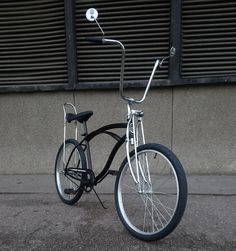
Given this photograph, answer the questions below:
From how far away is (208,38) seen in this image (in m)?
4.94

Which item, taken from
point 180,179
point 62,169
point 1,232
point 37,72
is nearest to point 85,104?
point 37,72

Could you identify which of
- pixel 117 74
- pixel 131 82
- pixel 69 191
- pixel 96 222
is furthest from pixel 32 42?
pixel 96 222

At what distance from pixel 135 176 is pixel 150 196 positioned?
22cm

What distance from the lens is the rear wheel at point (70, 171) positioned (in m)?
3.87

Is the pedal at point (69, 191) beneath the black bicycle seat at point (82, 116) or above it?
beneath

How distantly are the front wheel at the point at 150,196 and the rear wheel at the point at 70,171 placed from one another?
1.68 feet

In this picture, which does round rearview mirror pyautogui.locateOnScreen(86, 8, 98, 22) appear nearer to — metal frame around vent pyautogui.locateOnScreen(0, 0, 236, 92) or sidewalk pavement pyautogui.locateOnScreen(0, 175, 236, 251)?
sidewalk pavement pyautogui.locateOnScreen(0, 175, 236, 251)

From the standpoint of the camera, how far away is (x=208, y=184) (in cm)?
470

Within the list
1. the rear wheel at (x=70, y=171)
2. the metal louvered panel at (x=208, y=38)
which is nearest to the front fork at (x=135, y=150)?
the rear wheel at (x=70, y=171)

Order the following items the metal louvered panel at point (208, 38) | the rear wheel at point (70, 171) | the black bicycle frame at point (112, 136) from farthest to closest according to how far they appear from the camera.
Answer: the metal louvered panel at point (208, 38) → the rear wheel at point (70, 171) → the black bicycle frame at point (112, 136)

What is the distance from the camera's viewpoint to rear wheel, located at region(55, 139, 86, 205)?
387cm

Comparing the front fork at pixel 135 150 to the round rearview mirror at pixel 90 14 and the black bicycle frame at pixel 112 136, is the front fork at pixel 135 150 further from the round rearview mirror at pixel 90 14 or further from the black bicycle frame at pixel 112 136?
the round rearview mirror at pixel 90 14

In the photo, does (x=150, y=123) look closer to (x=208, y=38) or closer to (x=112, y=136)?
(x=208, y=38)

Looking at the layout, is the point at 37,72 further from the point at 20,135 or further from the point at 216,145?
the point at 216,145
